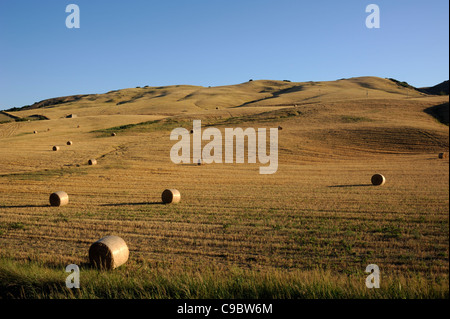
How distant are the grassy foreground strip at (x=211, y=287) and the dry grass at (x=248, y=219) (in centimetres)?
3

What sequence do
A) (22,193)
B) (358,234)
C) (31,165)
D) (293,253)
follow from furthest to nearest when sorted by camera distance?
(31,165), (22,193), (358,234), (293,253)

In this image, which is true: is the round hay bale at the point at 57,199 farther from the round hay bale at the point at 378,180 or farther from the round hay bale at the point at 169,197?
the round hay bale at the point at 378,180

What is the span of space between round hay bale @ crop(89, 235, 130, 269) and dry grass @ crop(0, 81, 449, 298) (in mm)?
379

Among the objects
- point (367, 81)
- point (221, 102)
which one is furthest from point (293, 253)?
point (367, 81)

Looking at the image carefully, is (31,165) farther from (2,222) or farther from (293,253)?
(293,253)

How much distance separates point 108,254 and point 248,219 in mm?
5960

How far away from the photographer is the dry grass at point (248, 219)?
21.1ft

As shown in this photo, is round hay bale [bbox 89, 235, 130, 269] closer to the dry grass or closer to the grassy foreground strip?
the dry grass

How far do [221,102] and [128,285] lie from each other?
114 m

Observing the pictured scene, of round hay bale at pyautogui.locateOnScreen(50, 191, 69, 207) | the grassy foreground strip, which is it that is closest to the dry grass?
the grassy foreground strip

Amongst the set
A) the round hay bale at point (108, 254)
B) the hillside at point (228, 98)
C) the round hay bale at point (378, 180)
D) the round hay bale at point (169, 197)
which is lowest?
the round hay bale at point (108, 254)

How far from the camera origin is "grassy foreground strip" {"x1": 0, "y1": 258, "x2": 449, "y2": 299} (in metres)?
4.73

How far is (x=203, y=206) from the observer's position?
52.5 feet

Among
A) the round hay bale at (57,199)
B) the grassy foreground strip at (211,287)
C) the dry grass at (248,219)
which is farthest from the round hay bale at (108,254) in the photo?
the round hay bale at (57,199)
